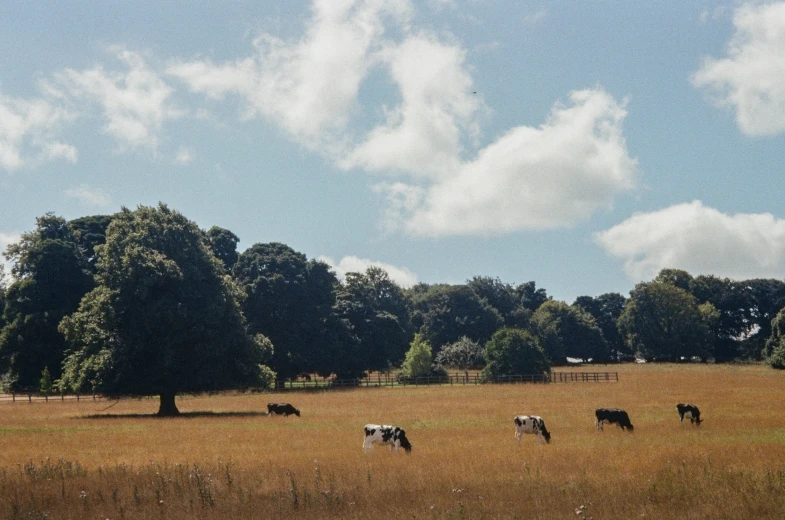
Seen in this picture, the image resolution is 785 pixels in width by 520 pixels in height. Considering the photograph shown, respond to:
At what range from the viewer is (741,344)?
13650 centimetres

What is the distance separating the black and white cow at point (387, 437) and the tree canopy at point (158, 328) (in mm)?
20588

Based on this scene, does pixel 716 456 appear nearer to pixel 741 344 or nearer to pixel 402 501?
pixel 402 501

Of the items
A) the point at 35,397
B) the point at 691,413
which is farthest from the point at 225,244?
the point at 691,413

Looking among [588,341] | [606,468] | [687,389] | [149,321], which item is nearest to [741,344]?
[588,341]

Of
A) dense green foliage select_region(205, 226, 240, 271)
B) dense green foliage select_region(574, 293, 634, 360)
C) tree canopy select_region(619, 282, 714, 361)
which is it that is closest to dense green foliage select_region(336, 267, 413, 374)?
dense green foliage select_region(205, 226, 240, 271)

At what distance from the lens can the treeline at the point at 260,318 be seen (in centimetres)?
4231

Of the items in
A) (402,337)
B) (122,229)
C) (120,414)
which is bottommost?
(120,414)

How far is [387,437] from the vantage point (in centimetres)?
2338

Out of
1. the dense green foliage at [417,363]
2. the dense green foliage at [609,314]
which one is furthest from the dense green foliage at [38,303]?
the dense green foliage at [609,314]

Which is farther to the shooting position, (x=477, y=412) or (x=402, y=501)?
(x=477, y=412)

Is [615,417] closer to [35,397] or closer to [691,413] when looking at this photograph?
[691,413]

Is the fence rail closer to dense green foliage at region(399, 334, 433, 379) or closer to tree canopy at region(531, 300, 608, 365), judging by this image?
dense green foliage at region(399, 334, 433, 379)

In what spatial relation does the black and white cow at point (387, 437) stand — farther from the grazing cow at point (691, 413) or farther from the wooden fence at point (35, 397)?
the wooden fence at point (35, 397)

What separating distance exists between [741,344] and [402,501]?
138 m
